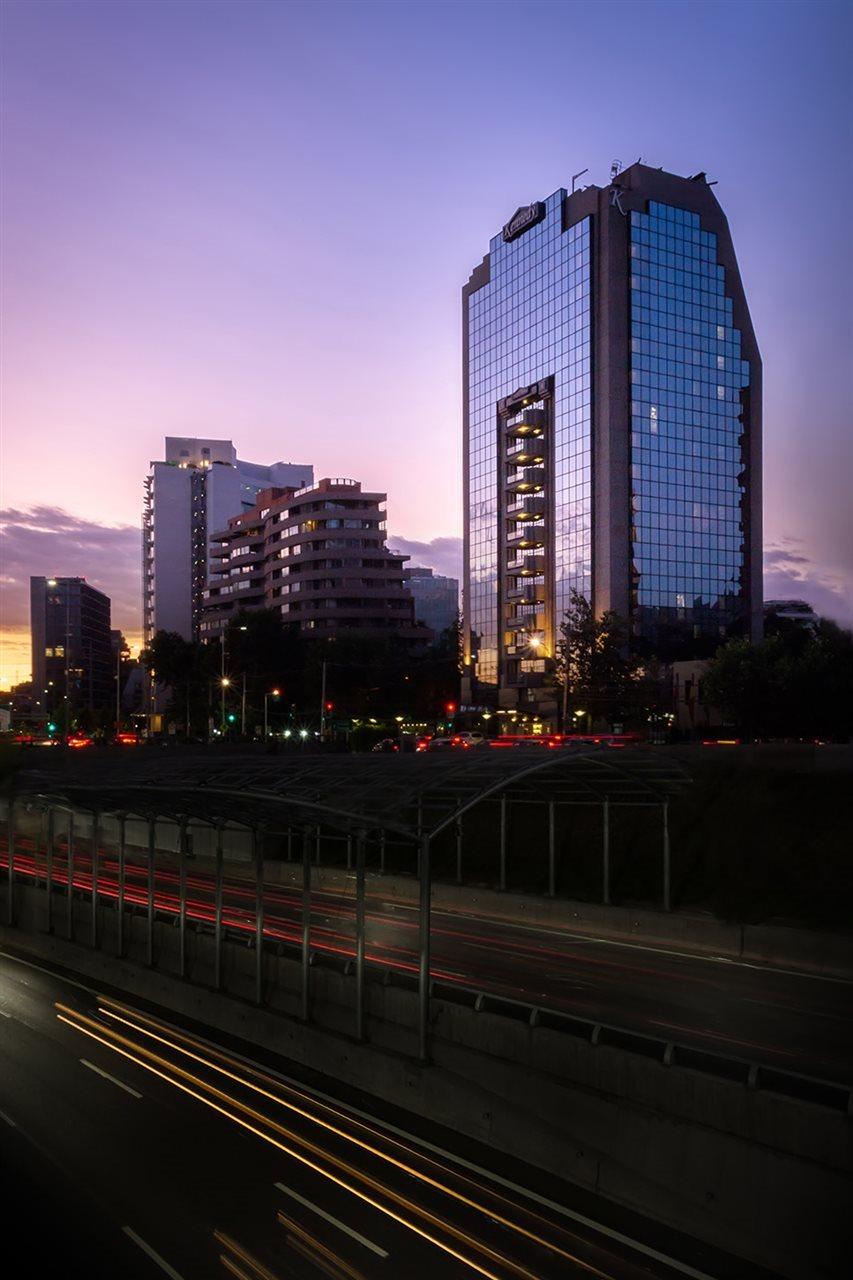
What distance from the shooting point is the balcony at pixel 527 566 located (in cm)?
11094

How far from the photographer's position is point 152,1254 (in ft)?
39.8

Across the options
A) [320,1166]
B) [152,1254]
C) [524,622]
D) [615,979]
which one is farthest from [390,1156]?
[524,622]

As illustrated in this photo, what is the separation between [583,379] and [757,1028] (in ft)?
299

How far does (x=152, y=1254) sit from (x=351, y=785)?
1178cm

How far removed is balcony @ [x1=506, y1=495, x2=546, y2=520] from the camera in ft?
363

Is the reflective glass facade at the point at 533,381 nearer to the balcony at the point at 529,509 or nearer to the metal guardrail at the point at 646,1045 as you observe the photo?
the balcony at the point at 529,509

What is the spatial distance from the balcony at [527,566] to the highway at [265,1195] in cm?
9338

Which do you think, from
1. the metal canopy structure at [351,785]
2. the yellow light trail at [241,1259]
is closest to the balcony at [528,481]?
the metal canopy structure at [351,785]

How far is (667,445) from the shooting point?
107m

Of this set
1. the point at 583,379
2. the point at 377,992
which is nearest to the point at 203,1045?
the point at 377,992

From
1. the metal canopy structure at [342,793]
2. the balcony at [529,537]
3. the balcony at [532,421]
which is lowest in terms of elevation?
the metal canopy structure at [342,793]

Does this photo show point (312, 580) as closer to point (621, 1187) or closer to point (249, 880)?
point (249, 880)

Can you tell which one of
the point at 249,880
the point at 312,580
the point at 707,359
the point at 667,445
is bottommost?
the point at 249,880

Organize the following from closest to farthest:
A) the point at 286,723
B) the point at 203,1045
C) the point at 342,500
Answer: the point at 203,1045, the point at 286,723, the point at 342,500
